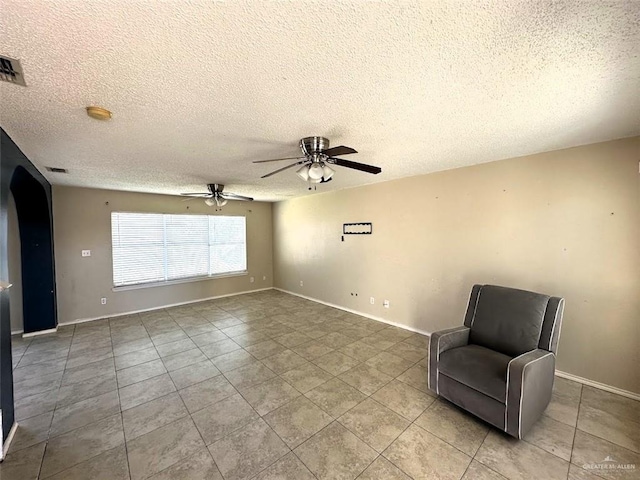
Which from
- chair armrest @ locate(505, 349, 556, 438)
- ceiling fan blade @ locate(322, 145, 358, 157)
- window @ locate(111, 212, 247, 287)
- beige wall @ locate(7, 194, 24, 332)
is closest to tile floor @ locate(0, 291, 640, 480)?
chair armrest @ locate(505, 349, 556, 438)

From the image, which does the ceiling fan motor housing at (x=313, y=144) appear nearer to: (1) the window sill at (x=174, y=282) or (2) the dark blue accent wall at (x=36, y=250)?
(2) the dark blue accent wall at (x=36, y=250)

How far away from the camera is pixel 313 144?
220 cm

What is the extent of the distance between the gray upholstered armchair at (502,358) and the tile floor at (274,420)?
211 millimetres

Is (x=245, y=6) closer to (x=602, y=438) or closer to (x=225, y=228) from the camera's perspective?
(x=602, y=438)

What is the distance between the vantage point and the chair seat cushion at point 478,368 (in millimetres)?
1871

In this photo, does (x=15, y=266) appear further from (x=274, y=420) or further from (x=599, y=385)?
(x=599, y=385)

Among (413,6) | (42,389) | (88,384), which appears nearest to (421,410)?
(413,6)

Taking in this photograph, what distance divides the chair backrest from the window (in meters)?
5.38

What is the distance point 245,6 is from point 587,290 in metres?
3.61

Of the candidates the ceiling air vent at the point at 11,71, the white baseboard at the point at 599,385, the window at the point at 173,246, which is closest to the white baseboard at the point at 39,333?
the window at the point at 173,246

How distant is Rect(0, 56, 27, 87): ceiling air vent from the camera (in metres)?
1.20

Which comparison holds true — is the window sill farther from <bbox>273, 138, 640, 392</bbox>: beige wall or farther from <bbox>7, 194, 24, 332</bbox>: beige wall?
<bbox>273, 138, 640, 392</bbox>: beige wall

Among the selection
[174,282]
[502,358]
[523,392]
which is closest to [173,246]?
[174,282]

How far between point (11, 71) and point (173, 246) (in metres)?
4.58
